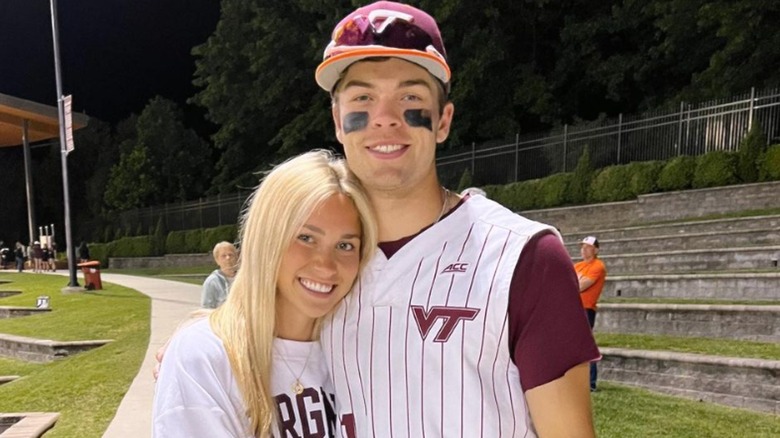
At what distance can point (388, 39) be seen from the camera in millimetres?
1500

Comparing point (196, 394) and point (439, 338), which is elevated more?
point (439, 338)

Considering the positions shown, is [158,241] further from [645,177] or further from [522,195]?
[645,177]

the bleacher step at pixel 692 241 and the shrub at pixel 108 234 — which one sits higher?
→ the bleacher step at pixel 692 241

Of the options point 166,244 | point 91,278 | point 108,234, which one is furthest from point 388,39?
point 108,234

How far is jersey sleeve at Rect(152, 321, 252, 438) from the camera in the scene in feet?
4.44

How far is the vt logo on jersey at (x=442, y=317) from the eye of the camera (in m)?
1.36

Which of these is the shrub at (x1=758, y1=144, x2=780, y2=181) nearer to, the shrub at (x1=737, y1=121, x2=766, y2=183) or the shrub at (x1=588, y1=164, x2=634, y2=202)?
the shrub at (x1=737, y1=121, x2=766, y2=183)

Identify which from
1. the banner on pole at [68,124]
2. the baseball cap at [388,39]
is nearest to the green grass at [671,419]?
the baseball cap at [388,39]

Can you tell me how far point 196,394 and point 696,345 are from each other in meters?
5.92

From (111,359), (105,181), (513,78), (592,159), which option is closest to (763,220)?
(592,159)

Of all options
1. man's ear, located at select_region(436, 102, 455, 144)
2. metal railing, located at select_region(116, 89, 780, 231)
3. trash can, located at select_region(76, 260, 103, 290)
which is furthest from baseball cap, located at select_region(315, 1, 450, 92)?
trash can, located at select_region(76, 260, 103, 290)

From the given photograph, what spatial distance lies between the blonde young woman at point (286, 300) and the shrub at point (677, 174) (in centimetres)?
1238

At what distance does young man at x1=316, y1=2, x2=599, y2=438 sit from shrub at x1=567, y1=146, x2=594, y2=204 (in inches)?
521

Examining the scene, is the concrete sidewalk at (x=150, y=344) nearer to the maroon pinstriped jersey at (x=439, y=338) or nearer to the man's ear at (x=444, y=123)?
the maroon pinstriped jersey at (x=439, y=338)
